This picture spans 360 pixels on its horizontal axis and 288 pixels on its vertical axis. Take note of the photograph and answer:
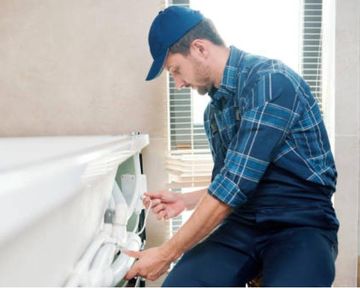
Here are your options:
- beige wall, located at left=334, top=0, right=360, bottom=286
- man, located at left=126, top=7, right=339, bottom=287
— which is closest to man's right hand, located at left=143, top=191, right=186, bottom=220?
man, located at left=126, top=7, right=339, bottom=287

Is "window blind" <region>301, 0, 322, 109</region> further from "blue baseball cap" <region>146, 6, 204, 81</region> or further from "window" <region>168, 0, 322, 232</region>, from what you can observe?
"blue baseball cap" <region>146, 6, 204, 81</region>

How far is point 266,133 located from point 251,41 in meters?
0.96

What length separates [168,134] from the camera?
1.52m

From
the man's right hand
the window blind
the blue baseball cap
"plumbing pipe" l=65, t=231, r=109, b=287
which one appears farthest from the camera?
the window blind

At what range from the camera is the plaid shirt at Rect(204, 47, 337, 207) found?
27.7 inches

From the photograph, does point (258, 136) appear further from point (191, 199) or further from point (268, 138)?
point (191, 199)

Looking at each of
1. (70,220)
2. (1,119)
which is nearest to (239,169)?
(70,220)

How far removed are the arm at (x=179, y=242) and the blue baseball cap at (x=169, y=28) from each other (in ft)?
1.21

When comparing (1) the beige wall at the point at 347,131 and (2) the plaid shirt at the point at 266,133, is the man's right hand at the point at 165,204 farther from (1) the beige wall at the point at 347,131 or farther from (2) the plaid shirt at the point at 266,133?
(1) the beige wall at the point at 347,131

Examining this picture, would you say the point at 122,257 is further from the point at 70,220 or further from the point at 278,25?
the point at 278,25

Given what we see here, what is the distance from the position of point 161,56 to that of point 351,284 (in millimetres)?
1352

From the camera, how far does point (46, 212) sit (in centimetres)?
35

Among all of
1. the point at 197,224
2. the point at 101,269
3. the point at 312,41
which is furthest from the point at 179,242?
the point at 312,41

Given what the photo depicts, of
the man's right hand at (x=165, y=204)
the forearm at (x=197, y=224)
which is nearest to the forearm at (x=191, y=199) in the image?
the man's right hand at (x=165, y=204)
